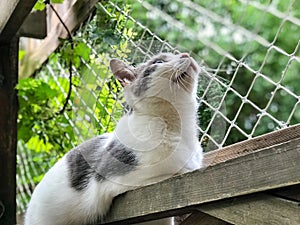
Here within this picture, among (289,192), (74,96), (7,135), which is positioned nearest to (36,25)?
(74,96)

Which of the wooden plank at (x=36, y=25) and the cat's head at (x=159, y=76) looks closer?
the cat's head at (x=159, y=76)

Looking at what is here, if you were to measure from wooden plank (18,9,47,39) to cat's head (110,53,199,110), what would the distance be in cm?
82

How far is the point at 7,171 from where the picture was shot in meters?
1.95

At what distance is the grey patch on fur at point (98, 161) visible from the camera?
1.29 meters

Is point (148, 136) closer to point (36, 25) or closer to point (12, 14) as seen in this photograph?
point (12, 14)

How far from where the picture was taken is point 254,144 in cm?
123

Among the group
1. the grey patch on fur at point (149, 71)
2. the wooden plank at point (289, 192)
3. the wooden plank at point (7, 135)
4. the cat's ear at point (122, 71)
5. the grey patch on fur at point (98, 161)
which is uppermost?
the wooden plank at point (289, 192)

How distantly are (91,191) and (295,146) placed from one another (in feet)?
2.25

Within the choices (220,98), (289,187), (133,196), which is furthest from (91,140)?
(289,187)

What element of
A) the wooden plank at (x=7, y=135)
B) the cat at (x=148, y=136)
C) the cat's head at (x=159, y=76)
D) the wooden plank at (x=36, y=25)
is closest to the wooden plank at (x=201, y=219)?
the cat at (x=148, y=136)

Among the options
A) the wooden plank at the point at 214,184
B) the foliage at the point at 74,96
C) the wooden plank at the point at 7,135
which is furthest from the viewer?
the wooden plank at the point at 7,135

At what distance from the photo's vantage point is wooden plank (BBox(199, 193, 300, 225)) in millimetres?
851

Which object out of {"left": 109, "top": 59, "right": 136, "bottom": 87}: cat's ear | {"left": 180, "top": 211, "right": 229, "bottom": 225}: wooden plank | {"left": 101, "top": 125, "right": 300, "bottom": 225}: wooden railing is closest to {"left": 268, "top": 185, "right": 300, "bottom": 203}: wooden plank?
{"left": 101, "top": 125, "right": 300, "bottom": 225}: wooden railing

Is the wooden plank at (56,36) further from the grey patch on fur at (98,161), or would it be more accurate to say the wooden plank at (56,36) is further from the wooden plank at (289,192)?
the wooden plank at (289,192)
